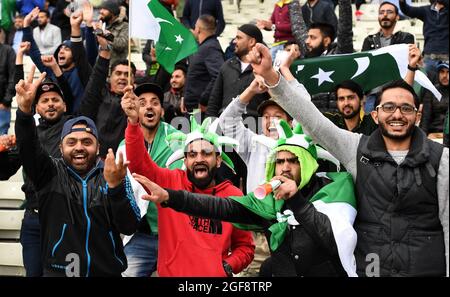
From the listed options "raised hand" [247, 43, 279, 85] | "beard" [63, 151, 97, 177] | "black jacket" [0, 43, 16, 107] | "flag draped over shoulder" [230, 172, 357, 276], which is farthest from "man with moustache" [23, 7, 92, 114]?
"raised hand" [247, 43, 279, 85]

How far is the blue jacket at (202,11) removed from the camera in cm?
1491

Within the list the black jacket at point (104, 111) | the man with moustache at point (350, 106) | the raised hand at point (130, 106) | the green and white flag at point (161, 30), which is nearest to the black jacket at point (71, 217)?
the raised hand at point (130, 106)

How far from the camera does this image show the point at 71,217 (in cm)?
757

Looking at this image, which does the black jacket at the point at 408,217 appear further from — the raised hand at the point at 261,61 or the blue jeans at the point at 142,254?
the blue jeans at the point at 142,254

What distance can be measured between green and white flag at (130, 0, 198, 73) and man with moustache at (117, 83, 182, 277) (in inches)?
22.4

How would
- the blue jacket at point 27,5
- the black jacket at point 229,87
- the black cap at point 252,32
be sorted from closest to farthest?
1. the black jacket at point 229,87
2. the black cap at point 252,32
3. the blue jacket at point 27,5

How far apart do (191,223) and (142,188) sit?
0.46 m

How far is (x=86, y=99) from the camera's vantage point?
10172 mm

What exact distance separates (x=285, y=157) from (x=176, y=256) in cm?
120

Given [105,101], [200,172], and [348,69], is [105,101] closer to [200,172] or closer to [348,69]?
[348,69]

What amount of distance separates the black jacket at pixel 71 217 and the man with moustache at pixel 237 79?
10.3 ft

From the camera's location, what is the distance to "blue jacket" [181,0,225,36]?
14914 mm

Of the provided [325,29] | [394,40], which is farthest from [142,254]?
[394,40]
